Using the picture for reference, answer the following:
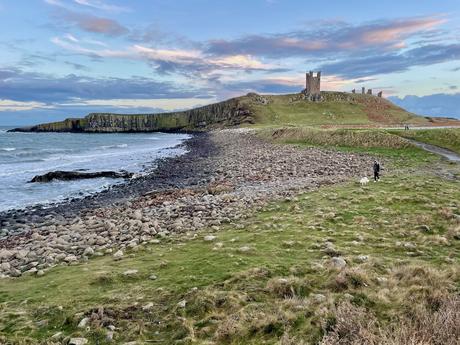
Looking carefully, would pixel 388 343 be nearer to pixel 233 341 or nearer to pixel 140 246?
pixel 233 341

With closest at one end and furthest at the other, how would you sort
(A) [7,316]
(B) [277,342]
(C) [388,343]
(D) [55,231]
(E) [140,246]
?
(C) [388,343] → (B) [277,342] → (A) [7,316] → (E) [140,246] → (D) [55,231]

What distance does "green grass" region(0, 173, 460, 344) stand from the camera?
7684mm

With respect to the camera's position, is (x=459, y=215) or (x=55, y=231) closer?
(x=459, y=215)

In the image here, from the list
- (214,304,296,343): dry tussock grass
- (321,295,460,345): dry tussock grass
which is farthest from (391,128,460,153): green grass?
(214,304,296,343): dry tussock grass

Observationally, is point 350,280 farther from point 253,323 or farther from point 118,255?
point 118,255

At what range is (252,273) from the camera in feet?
33.0

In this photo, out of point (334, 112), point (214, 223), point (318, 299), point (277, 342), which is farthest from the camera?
point (334, 112)

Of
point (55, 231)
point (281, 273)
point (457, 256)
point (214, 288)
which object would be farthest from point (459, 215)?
point (55, 231)

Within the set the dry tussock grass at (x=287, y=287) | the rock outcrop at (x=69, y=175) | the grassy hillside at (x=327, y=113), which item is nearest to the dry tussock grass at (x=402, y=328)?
the dry tussock grass at (x=287, y=287)

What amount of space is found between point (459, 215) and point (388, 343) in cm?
1135

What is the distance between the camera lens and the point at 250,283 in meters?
9.51

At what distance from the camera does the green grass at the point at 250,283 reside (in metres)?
7.68

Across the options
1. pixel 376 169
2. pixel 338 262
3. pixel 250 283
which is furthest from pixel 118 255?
pixel 376 169

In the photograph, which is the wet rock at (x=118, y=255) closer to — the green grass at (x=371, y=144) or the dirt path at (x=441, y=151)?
the green grass at (x=371, y=144)
